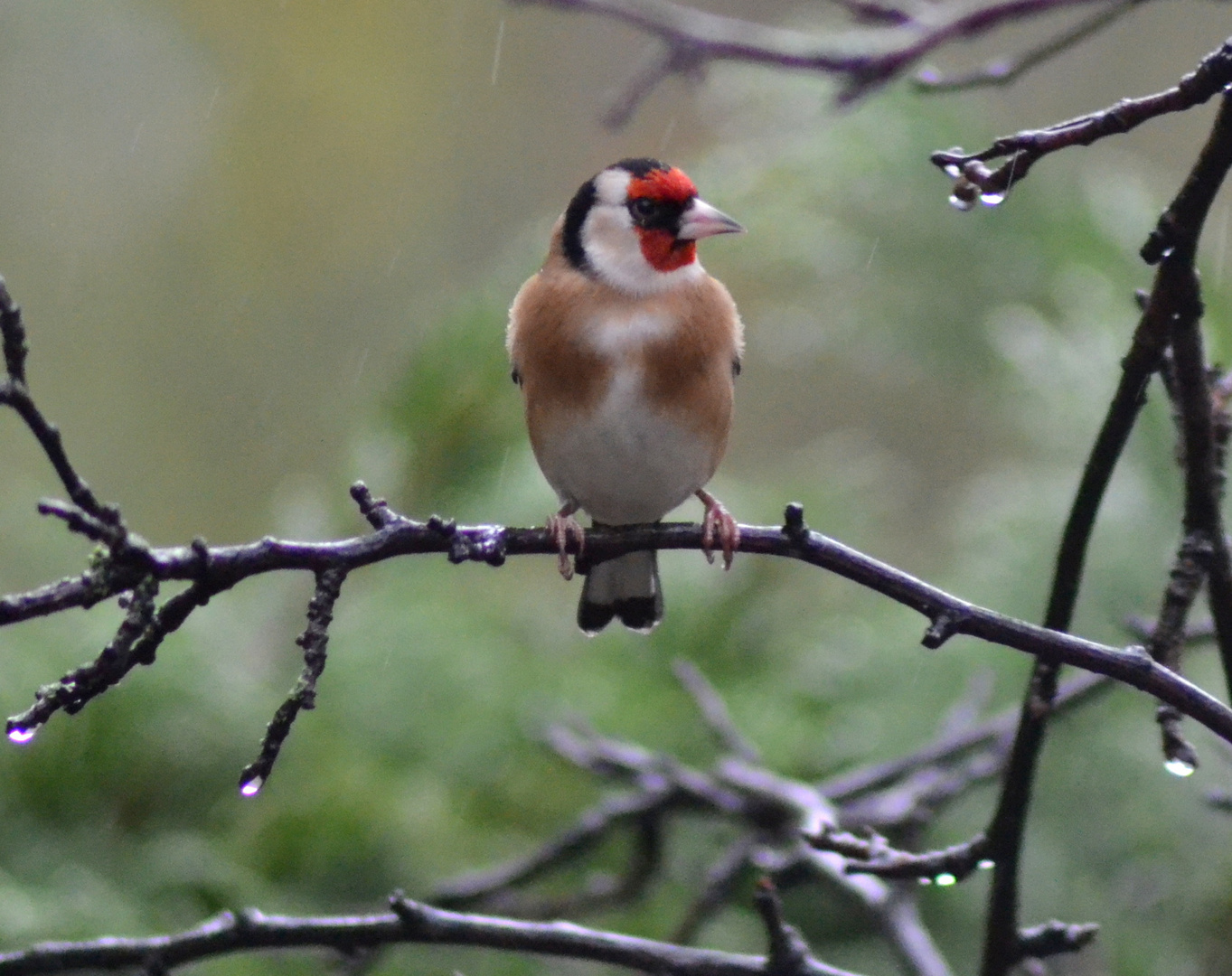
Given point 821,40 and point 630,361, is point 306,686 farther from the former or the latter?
point 821,40

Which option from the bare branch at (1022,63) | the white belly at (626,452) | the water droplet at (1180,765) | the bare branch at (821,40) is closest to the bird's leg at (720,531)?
the white belly at (626,452)

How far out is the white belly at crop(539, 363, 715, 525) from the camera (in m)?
2.10

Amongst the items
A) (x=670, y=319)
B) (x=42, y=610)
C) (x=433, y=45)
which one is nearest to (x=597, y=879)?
(x=670, y=319)

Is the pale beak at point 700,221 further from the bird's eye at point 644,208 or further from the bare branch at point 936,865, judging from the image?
the bare branch at point 936,865

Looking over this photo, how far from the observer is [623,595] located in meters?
2.27

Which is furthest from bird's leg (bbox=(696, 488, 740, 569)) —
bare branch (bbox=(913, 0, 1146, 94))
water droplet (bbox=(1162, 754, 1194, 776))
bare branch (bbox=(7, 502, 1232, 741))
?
bare branch (bbox=(913, 0, 1146, 94))

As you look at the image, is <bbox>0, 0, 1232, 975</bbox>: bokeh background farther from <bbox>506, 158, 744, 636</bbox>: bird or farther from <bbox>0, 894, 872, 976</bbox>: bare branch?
<bbox>0, 894, 872, 976</bbox>: bare branch

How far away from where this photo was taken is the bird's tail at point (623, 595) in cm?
225

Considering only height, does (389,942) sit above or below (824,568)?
below

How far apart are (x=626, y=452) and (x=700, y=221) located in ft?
1.14

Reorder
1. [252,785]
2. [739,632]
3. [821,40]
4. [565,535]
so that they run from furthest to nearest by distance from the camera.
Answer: [739,632]
[821,40]
[565,535]
[252,785]

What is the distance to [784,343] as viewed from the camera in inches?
130

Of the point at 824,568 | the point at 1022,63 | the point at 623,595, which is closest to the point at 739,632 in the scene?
the point at 623,595

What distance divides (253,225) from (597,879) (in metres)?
5.03
